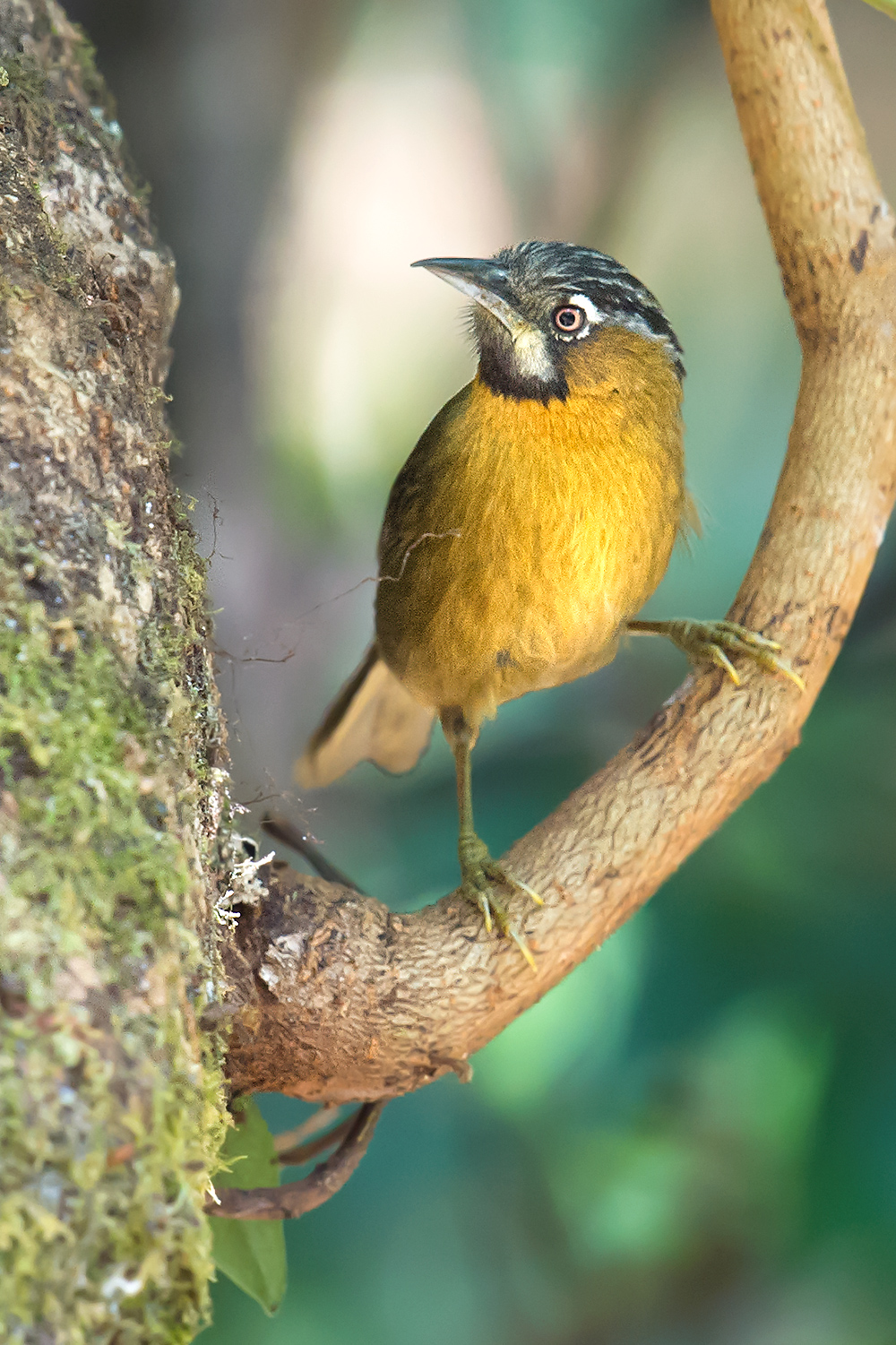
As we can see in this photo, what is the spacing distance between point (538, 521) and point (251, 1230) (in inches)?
45.9

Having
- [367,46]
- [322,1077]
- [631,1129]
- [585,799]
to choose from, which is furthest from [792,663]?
[367,46]

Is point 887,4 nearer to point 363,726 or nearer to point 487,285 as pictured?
point 487,285

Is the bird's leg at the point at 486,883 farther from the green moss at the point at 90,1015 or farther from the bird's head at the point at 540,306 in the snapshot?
the bird's head at the point at 540,306

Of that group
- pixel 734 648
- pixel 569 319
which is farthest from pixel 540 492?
pixel 734 648

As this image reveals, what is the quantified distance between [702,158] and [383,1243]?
3207mm

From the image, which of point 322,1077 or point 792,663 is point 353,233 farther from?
point 322,1077

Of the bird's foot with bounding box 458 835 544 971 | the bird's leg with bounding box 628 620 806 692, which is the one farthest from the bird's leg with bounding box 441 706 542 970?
the bird's leg with bounding box 628 620 806 692

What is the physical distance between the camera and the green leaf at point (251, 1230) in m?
1.62

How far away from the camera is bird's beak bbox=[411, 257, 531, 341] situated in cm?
171

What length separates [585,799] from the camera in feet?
5.48

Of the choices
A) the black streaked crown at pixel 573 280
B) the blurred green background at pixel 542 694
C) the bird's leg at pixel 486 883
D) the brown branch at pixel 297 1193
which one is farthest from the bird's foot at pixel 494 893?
the blurred green background at pixel 542 694

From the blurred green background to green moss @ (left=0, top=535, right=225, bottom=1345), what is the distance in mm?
1734

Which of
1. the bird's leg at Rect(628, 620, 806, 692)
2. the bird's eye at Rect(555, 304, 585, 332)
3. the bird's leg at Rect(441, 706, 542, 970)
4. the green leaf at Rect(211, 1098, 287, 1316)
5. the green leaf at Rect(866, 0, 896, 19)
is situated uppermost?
the green leaf at Rect(866, 0, 896, 19)

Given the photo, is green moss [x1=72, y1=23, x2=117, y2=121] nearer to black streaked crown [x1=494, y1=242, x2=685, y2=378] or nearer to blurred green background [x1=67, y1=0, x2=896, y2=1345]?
black streaked crown [x1=494, y1=242, x2=685, y2=378]
